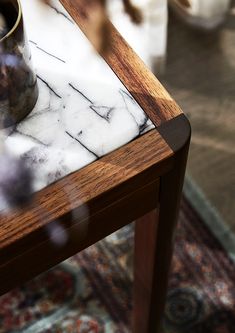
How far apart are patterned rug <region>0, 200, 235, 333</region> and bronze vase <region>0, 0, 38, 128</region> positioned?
1.80 ft

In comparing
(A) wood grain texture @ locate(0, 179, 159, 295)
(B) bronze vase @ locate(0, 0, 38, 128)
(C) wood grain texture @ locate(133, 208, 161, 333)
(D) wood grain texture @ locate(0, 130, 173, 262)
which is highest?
(B) bronze vase @ locate(0, 0, 38, 128)

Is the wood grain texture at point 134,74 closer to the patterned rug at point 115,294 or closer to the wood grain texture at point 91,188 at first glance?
the wood grain texture at point 91,188

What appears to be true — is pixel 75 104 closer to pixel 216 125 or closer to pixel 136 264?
pixel 136 264

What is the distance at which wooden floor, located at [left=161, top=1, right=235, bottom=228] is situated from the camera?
118 centimetres

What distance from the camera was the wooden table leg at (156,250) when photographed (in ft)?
1.99

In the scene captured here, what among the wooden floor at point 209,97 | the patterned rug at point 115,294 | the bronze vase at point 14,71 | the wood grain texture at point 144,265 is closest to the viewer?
the bronze vase at point 14,71

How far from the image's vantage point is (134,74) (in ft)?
2.00

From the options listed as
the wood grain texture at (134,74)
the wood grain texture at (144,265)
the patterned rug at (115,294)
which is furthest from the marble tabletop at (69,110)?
the patterned rug at (115,294)

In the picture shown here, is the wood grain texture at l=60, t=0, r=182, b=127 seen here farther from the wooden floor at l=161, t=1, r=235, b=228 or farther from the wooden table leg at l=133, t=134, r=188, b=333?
the wooden floor at l=161, t=1, r=235, b=228

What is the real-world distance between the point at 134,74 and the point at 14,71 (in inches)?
5.2

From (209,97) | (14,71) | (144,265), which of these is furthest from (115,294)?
(14,71)

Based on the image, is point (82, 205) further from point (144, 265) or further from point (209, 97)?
point (209, 97)

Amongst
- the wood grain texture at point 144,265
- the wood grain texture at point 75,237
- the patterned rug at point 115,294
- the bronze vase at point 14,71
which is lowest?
the patterned rug at point 115,294

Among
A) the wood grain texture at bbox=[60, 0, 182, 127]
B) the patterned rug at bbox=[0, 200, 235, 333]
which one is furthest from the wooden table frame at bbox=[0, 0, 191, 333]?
the patterned rug at bbox=[0, 200, 235, 333]
